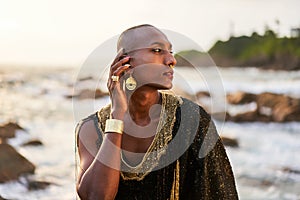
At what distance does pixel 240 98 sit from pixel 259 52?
27 cm

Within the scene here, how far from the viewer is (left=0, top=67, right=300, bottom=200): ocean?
11.4 ft

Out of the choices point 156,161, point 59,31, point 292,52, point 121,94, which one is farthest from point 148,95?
point 292,52

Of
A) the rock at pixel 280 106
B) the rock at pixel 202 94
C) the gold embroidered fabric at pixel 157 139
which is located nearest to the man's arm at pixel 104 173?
the gold embroidered fabric at pixel 157 139

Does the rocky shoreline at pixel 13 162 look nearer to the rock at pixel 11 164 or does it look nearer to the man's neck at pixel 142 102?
the rock at pixel 11 164

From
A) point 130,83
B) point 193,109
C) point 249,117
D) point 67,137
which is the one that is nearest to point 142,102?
point 130,83

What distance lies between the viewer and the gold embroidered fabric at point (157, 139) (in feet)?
6.82

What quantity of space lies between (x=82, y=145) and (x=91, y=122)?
0.29 feet

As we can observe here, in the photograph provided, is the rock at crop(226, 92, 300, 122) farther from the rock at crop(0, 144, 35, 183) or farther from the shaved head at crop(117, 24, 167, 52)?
the shaved head at crop(117, 24, 167, 52)

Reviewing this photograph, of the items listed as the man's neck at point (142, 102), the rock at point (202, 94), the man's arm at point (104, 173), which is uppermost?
the rock at point (202, 94)

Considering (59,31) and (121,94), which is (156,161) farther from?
(59,31)

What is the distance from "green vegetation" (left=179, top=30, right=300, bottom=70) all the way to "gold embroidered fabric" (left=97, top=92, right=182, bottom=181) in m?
1.44

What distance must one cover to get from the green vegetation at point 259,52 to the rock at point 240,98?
0.53 ft

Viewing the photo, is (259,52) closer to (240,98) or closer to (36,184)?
(240,98)

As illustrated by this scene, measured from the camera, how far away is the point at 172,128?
212 cm
